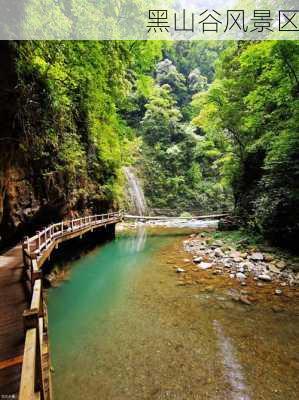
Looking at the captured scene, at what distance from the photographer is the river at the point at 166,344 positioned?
3324mm

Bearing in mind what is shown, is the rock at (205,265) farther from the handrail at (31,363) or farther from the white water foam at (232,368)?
the handrail at (31,363)

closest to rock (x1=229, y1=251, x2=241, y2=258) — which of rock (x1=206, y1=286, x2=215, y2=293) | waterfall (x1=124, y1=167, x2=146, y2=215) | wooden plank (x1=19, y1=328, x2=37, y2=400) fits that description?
rock (x1=206, y1=286, x2=215, y2=293)

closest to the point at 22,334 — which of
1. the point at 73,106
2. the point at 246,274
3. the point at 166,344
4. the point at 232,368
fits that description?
the point at 166,344

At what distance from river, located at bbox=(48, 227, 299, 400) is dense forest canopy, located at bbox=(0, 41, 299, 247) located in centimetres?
380

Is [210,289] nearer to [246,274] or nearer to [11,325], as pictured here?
[246,274]

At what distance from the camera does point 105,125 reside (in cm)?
1273

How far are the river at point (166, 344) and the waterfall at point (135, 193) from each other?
1690 cm

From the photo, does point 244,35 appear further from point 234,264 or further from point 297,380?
point 297,380

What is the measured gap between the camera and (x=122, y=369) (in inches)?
145

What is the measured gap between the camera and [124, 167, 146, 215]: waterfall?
2419cm

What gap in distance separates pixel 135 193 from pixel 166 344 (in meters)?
20.9

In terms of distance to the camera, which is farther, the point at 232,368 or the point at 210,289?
the point at 210,289

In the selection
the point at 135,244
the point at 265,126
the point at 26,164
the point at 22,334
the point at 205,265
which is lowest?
the point at 135,244

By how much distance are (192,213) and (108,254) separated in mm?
16923
